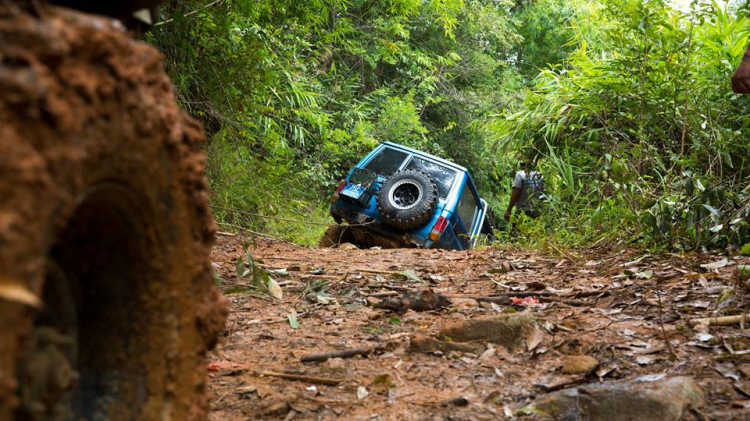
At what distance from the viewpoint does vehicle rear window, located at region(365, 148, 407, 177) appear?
28.6 ft

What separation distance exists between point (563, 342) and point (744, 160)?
113 inches

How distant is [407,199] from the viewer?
26.5ft

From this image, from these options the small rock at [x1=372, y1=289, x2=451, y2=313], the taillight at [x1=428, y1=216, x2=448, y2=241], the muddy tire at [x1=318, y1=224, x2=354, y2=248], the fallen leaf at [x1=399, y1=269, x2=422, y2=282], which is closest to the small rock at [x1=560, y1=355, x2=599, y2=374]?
the small rock at [x1=372, y1=289, x2=451, y2=313]

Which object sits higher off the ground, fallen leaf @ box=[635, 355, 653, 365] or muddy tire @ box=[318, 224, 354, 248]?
muddy tire @ box=[318, 224, 354, 248]

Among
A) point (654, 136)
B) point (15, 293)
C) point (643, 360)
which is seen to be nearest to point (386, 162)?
point (654, 136)

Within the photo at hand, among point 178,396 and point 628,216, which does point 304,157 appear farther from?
point 178,396

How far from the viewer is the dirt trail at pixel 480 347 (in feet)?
7.17

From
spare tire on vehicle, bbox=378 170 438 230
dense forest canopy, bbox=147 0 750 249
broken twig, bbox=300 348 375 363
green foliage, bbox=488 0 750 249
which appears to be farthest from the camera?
spare tire on vehicle, bbox=378 170 438 230

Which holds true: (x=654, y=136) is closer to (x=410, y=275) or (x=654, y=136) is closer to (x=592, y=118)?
(x=592, y=118)

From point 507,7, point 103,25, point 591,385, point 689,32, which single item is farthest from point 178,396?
point 507,7

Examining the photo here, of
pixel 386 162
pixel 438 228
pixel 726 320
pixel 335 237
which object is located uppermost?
pixel 386 162

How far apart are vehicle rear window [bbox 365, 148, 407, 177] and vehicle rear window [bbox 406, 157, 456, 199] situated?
150mm

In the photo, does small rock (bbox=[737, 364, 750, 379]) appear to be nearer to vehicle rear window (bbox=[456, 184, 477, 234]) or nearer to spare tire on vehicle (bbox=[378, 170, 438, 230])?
spare tire on vehicle (bbox=[378, 170, 438, 230])

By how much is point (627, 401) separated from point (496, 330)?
93cm
